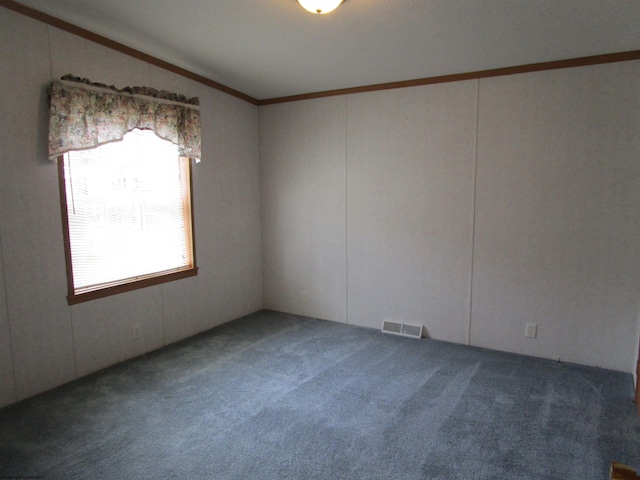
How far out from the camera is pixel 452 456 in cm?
214

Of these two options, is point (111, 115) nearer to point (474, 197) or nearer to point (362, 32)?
point (362, 32)

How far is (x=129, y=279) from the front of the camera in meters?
3.36

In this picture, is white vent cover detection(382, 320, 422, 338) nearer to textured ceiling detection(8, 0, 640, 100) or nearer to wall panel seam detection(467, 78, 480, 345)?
wall panel seam detection(467, 78, 480, 345)

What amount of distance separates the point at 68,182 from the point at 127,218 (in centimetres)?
55

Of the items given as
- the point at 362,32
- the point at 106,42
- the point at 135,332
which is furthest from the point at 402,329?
the point at 106,42

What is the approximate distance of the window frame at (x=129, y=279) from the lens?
2.82m

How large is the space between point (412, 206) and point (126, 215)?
261 cm

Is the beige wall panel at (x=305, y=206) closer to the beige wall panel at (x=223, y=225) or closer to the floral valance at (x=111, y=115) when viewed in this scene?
the beige wall panel at (x=223, y=225)

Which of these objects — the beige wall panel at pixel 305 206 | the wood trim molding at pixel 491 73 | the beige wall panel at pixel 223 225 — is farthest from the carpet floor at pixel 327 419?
the wood trim molding at pixel 491 73

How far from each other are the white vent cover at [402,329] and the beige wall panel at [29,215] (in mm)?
2865

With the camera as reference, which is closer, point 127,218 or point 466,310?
point 127,218

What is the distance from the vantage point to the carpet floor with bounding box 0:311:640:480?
2.06 meters

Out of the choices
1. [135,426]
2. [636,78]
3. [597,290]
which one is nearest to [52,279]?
[135,426]

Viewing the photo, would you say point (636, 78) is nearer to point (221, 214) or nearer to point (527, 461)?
point (527, 461)
